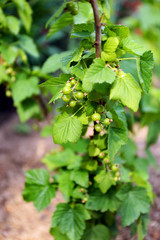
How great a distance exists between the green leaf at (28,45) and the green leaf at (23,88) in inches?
5.2

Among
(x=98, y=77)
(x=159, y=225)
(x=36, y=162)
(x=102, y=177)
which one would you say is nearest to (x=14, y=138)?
(x=36, y=162)

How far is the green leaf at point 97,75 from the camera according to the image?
515 mm

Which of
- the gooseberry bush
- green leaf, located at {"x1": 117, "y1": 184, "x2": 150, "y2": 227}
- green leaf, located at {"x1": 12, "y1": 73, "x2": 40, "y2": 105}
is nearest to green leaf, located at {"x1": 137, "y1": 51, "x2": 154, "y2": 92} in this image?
the gooseberry bush

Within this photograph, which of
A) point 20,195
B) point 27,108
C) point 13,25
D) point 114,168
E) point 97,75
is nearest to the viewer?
point 97,75

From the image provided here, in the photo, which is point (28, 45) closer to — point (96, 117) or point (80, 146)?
point (80, 146)

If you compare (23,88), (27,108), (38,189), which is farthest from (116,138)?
(27,108)

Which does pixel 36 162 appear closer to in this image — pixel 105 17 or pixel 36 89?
pixel 36 89

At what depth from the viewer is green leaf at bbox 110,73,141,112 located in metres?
0.53

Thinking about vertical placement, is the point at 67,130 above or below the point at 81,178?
above

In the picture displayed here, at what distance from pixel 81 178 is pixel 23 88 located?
1.91 feet

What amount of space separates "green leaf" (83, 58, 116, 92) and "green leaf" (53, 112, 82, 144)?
0.11 metres

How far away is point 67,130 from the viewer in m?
0.61

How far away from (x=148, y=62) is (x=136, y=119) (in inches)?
38.9

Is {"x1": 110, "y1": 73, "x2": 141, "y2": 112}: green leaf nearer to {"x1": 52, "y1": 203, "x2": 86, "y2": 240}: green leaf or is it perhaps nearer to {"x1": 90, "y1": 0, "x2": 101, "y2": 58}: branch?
{"x1": 90, "y1": 0, "x2": 101, "y2": 58}: branch
